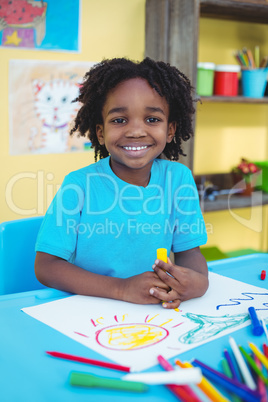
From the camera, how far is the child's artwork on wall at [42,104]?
6.00 feet

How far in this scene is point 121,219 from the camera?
109 centimetres

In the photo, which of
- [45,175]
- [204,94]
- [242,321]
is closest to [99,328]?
[242,321]

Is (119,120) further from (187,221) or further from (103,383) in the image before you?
(103,383)

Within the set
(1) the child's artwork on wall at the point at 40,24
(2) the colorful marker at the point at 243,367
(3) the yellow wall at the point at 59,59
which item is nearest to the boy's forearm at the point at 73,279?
(2) the colorful marker at the point at 243,367

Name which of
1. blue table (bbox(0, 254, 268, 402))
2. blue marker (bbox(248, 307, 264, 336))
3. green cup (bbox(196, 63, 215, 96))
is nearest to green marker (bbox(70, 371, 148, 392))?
blue table (bbox(0, 254, 268, 402))

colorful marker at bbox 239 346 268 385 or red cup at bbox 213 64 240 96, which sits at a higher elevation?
red cup at bbox 213 64 240 96

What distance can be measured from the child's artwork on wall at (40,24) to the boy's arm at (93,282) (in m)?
1.10

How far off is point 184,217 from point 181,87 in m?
0.32

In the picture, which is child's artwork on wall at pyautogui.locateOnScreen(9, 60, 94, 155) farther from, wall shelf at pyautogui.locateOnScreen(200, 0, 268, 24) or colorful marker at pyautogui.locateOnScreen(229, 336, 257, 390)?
colorful marker at pyautogui.locateOnScreen(229, 336, 257, 390)

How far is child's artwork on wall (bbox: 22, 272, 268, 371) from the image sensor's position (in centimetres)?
67

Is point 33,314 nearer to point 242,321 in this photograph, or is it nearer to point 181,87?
point 242,321

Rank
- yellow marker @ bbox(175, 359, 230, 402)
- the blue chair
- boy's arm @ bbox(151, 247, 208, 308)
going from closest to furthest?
yellow marker @ bbox(175, 359, 230, 402) → boy's arm @ bbox(151, 247, 208, 308) → the blue chair

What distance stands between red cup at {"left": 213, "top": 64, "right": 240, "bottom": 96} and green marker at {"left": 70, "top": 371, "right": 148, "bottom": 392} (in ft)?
5.81

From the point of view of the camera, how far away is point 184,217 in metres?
1.15
